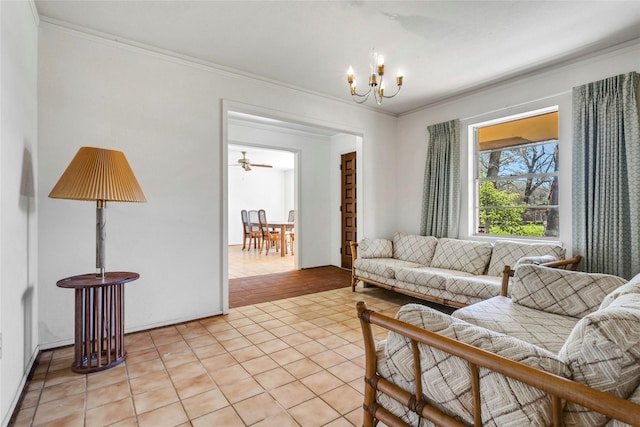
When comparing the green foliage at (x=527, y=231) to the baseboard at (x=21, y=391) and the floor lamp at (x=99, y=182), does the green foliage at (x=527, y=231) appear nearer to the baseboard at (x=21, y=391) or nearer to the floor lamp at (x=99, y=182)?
the floor lamp at (x=99, y=182)

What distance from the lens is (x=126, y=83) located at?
2834 millimetres

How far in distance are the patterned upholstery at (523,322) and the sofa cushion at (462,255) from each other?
1.29 m

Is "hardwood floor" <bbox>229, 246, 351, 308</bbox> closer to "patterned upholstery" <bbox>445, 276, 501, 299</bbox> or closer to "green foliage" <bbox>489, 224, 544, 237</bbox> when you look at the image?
"patterned upholstery" <bbox>445, 276, 501, 299</bbox>

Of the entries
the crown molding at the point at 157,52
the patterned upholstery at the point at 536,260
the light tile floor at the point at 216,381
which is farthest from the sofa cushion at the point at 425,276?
the crown molding at the point at 157,52

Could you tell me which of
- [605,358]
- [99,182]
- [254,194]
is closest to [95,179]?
[99,182]

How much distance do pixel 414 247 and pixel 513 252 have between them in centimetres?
122

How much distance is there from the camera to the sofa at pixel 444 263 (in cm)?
303

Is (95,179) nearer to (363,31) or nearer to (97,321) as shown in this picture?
(97,321)

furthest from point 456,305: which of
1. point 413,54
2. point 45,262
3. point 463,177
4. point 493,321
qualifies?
point 45,262

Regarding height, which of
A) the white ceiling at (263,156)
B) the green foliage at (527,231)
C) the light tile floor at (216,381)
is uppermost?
the white ceiling at (263,156)

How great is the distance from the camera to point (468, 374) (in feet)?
3.28

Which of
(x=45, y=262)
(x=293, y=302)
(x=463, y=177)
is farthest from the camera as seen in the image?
(x=463, y=177)

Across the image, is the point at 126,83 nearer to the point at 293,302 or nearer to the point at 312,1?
the point at 312,1

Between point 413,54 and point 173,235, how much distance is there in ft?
9.71
